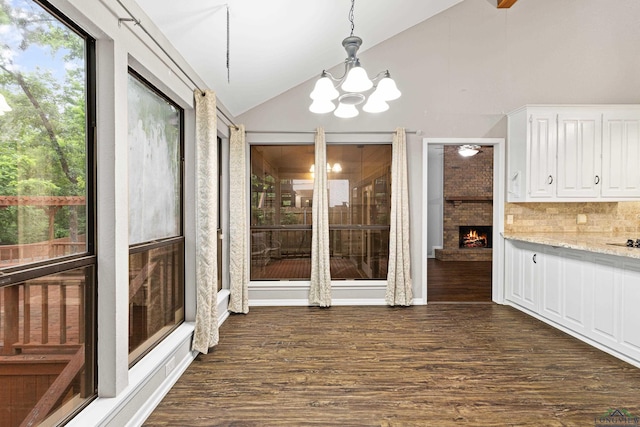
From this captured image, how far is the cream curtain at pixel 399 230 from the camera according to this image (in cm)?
425

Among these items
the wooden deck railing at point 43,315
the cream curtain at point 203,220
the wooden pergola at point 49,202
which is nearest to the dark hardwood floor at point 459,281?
the cream curtain at point 203,220

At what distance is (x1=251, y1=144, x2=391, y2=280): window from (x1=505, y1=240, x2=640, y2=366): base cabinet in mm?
1775

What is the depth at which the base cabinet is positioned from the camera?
8.89 feet

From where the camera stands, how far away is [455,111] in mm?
4398

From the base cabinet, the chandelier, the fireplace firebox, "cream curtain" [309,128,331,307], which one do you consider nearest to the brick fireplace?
the fireplace firebox

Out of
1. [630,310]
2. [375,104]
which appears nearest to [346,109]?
[375,104]

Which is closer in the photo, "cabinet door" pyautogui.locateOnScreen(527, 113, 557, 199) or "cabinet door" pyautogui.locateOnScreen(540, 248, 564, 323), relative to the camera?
"cabinet door" pyautogui.locateOnScreen(540, 248, 564, 323)

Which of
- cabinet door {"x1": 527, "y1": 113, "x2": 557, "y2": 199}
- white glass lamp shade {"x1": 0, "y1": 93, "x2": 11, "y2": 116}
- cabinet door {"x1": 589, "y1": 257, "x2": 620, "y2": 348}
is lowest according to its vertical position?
cabinet door {"x1": 589, "y1": 257, "x2": 620, "y2": 348}

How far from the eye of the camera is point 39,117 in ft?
4.69

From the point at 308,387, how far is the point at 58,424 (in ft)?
4.78

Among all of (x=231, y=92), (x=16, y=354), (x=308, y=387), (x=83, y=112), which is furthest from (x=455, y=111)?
(x=16, y=354)

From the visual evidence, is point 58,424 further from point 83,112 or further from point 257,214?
point 257,214

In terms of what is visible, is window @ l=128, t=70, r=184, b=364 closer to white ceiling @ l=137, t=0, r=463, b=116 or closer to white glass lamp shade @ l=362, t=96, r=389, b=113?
white ceiling @ l=137, t=0, r=463, b=116

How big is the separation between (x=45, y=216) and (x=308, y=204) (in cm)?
325
